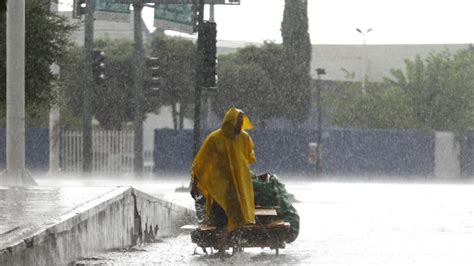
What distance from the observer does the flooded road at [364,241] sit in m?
13.3

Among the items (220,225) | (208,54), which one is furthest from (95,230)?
(208,54)

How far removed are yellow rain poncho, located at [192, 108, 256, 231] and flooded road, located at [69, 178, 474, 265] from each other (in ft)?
2.11

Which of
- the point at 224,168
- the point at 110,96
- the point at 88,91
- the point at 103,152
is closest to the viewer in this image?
the point at 224,168

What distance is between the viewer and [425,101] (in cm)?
7506

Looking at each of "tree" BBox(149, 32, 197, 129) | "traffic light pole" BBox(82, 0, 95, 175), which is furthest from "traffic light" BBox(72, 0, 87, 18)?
"tree" BBox(149, 32, 197, 129)

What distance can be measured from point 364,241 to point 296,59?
170 ft

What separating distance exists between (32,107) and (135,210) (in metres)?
16.5

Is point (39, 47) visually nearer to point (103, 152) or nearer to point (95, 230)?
point (95, 230)

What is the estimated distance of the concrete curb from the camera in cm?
963

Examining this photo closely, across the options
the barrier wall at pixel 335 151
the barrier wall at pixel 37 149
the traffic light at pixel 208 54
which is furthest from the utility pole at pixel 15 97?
the barrier wall at pixel 335 151

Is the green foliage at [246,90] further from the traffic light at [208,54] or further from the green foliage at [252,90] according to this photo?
the traffic light at [208,54]

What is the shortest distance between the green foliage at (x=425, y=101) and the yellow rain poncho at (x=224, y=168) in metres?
58.8

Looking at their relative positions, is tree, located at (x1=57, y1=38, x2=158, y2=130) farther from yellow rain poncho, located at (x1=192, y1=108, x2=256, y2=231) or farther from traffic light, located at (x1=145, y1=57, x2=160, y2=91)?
yellow rain poncho, located at (x1=192, y1=108, x2=256, y2=231)

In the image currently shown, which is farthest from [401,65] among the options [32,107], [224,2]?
[32,107]
